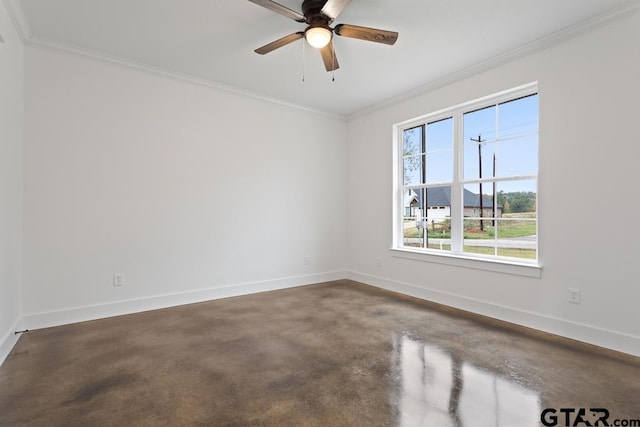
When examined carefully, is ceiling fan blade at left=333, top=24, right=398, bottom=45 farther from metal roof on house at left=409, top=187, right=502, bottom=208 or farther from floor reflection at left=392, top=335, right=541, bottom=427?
floor reflection at left=392, top=335, right=541, bottom=427

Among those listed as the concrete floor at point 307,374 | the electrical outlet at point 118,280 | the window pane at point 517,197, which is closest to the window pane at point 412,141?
the window pane at point 517,197

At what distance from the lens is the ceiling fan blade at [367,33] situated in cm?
242

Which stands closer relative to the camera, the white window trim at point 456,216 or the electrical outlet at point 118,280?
the white window trim at point 456,216

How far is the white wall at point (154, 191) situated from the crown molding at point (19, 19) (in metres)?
0.18

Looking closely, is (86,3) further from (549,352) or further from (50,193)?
(549,352)

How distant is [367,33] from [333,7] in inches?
14.5

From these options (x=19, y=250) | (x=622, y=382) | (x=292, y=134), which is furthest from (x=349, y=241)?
(x=19, y=250)

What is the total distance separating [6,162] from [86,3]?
1.39 m

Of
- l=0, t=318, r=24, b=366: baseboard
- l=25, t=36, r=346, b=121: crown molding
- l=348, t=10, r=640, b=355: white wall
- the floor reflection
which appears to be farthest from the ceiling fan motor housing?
l=0, t=318, r=24, b=366: baseboard

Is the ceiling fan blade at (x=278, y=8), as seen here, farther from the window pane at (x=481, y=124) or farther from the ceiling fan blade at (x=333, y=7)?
the window pane at (x=481, y=124)

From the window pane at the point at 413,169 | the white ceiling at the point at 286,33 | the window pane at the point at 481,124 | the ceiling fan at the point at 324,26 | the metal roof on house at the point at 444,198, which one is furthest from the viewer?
the window pane at the point at 413,169

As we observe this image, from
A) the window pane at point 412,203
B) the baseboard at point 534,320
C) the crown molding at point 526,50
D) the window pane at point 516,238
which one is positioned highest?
the crown molding at point 526,50

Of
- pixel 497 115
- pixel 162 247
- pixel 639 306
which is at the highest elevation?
pixel 497 115

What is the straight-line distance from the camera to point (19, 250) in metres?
2.86
